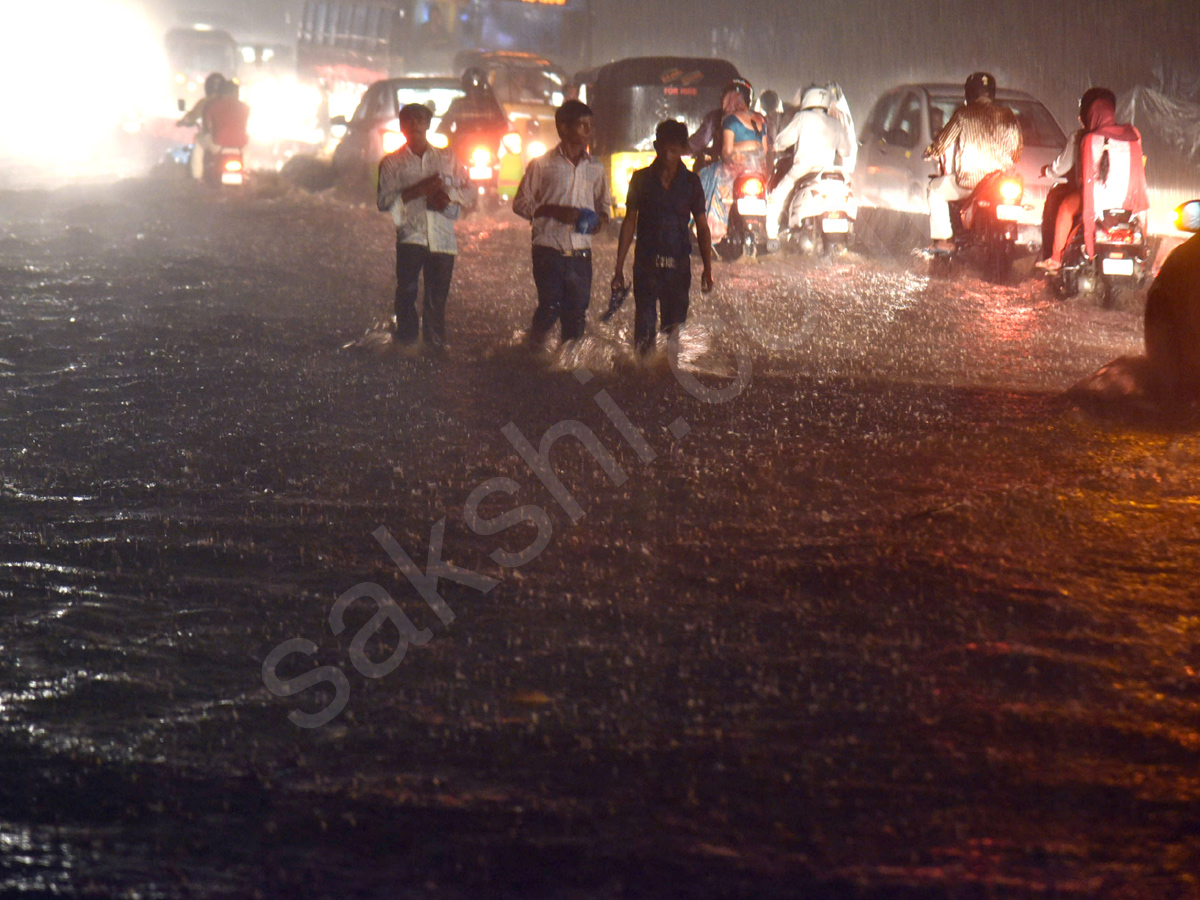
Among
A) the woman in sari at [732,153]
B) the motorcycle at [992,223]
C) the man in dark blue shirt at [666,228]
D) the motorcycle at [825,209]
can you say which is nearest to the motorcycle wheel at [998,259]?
the motorcycle at [992,223]

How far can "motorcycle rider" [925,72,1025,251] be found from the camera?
12438mm

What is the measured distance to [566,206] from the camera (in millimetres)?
8383

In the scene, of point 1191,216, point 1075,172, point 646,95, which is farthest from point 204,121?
point 1191,216

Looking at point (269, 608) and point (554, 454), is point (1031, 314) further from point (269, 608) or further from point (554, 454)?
point (269, 608)

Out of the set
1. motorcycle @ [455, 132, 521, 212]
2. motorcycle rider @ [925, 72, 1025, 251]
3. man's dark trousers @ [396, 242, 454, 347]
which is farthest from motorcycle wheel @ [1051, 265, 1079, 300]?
motorcycle @ [455, 132, 521, 212]

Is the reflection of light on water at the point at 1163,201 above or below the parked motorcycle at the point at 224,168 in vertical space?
above

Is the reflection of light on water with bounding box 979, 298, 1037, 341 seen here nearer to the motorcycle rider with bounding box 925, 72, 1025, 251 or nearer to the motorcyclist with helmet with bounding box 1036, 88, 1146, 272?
the motorcyclist with helmet with bounding box 1036, 88, 1146, 272

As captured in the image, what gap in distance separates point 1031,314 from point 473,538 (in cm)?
703

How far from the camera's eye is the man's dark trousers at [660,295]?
8406 millimetres

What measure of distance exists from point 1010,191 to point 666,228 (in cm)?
521

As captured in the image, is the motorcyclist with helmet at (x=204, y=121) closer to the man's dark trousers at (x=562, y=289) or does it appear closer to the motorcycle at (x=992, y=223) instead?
the motorcycle at (x=992, y=223)

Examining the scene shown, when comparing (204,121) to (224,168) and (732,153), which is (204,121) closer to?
(224,168)

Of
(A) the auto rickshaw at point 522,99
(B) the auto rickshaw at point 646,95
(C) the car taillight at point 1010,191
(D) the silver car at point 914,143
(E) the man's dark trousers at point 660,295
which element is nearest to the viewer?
(E) the man's dark trousers at point 660,295

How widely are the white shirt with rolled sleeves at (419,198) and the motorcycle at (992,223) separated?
18.3 ft
